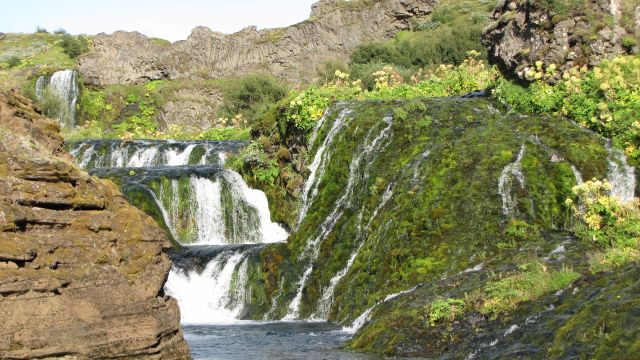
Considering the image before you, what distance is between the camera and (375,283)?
619 inches

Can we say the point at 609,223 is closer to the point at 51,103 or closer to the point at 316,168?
the point at 316,168

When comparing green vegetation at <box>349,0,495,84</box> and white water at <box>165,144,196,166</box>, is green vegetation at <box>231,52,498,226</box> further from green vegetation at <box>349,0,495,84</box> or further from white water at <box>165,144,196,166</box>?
green vegetation at <box>349,0,495,84</box>

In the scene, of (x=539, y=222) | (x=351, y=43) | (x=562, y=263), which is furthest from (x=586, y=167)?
(x=351, y=43)

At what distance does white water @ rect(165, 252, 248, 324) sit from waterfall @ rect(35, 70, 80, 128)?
2960 centimetres

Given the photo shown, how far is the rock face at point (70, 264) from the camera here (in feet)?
29.5

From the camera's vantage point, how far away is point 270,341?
46.8 ft

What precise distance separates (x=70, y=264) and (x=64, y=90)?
40.3 m

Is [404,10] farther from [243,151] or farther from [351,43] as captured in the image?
[243,151]

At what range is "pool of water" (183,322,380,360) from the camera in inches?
493

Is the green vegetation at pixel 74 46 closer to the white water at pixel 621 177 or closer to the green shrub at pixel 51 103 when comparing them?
the green shrub at pixel 51 103

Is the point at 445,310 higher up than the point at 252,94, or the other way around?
the point at 252,94

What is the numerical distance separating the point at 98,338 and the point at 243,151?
1602 cm

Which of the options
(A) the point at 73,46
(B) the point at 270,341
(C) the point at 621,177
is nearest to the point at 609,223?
(C) the point at 621,177

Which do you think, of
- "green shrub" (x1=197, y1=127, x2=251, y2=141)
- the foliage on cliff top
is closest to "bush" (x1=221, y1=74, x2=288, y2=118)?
"green shrub" (x1=197, y1=127, x2=251, y2=141)
